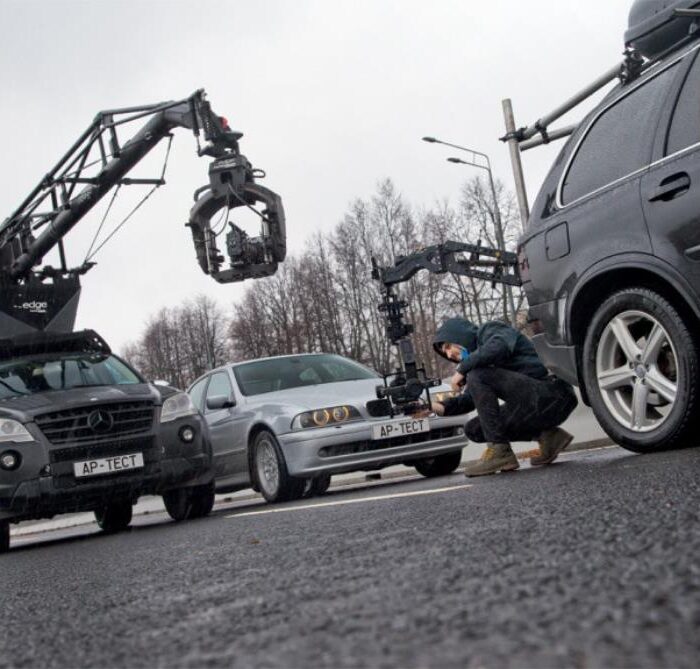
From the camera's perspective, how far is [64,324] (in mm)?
13469

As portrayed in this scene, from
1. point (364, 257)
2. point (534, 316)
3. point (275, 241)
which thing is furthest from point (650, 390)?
point (364, 257)

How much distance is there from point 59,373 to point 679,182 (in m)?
5.37

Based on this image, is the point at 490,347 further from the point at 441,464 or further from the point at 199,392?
the point at 199,392

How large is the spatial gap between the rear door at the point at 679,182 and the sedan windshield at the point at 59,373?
4.93 m

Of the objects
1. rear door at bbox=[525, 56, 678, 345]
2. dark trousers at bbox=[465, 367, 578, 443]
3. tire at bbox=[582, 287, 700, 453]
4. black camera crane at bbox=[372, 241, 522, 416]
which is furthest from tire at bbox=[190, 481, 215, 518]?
tire at bbox=[582, 287, 700, 453]

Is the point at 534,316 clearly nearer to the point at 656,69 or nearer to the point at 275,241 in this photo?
the point at 656,69

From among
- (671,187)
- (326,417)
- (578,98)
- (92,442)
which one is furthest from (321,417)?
(578,98)

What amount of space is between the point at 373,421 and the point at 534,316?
3124mm

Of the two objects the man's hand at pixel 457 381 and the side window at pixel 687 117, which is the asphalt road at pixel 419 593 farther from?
the man's hand at pixel 457 381

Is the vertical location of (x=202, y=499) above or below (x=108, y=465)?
below

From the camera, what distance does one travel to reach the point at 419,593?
209cm

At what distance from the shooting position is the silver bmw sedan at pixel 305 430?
8.58 meters

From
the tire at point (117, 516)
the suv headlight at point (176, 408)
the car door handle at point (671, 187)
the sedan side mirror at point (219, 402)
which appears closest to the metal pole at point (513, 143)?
the sedan side mirror at point (219, 402)

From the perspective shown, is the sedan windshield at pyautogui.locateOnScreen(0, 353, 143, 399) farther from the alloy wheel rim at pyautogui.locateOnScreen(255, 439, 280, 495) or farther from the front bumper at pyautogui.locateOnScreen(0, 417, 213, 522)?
the alloy wheel rim at pyautogui.locateOnScreen(255, 439, 280, 495)
